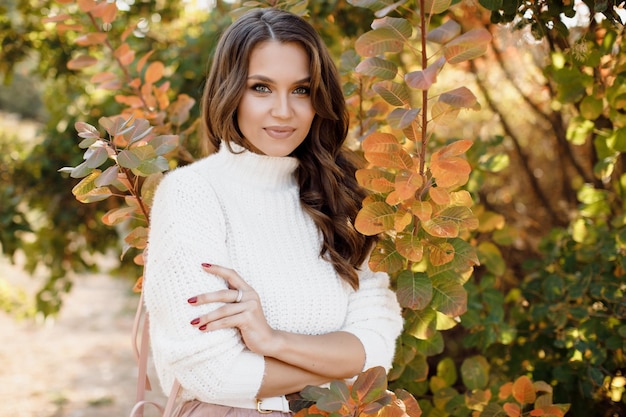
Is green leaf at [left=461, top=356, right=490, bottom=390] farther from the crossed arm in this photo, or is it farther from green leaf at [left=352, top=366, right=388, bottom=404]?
green leaf at [left=352, top=366, right=388, bottom=404]

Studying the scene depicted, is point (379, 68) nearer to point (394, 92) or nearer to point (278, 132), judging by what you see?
point (394, 92)

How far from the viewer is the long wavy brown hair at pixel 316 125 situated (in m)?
1.83

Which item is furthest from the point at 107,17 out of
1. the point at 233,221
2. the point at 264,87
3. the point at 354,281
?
the point at 354,281

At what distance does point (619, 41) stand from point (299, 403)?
153 cm

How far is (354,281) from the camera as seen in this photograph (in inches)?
74.6

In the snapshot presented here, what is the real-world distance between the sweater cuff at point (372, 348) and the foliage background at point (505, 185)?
9.0 inches

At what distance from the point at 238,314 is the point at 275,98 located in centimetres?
60

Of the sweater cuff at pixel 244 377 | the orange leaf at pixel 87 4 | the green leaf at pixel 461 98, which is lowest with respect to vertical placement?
the sweater cuff at pixel 244 377

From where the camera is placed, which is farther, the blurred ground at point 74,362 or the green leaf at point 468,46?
the blurred ground at point 74,362

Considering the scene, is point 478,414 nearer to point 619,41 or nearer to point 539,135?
point 619,41

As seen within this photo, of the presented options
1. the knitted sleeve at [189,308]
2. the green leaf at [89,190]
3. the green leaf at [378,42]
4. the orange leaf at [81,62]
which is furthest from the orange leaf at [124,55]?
the green leaf at [378,42]

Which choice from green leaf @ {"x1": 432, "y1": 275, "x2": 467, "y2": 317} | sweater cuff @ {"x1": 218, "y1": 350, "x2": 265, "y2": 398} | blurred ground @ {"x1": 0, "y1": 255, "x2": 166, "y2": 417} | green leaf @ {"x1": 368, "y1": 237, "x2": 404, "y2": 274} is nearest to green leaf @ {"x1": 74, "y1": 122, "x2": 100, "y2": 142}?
sweater cuff @ {"x1": 218, "y1": 350, "x2": 265, "y2": 398}

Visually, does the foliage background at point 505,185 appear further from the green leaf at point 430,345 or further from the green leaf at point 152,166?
the green leaf at point 152,166

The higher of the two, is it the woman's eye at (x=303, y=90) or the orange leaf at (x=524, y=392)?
the woman's eye at (x=303, y=90)
